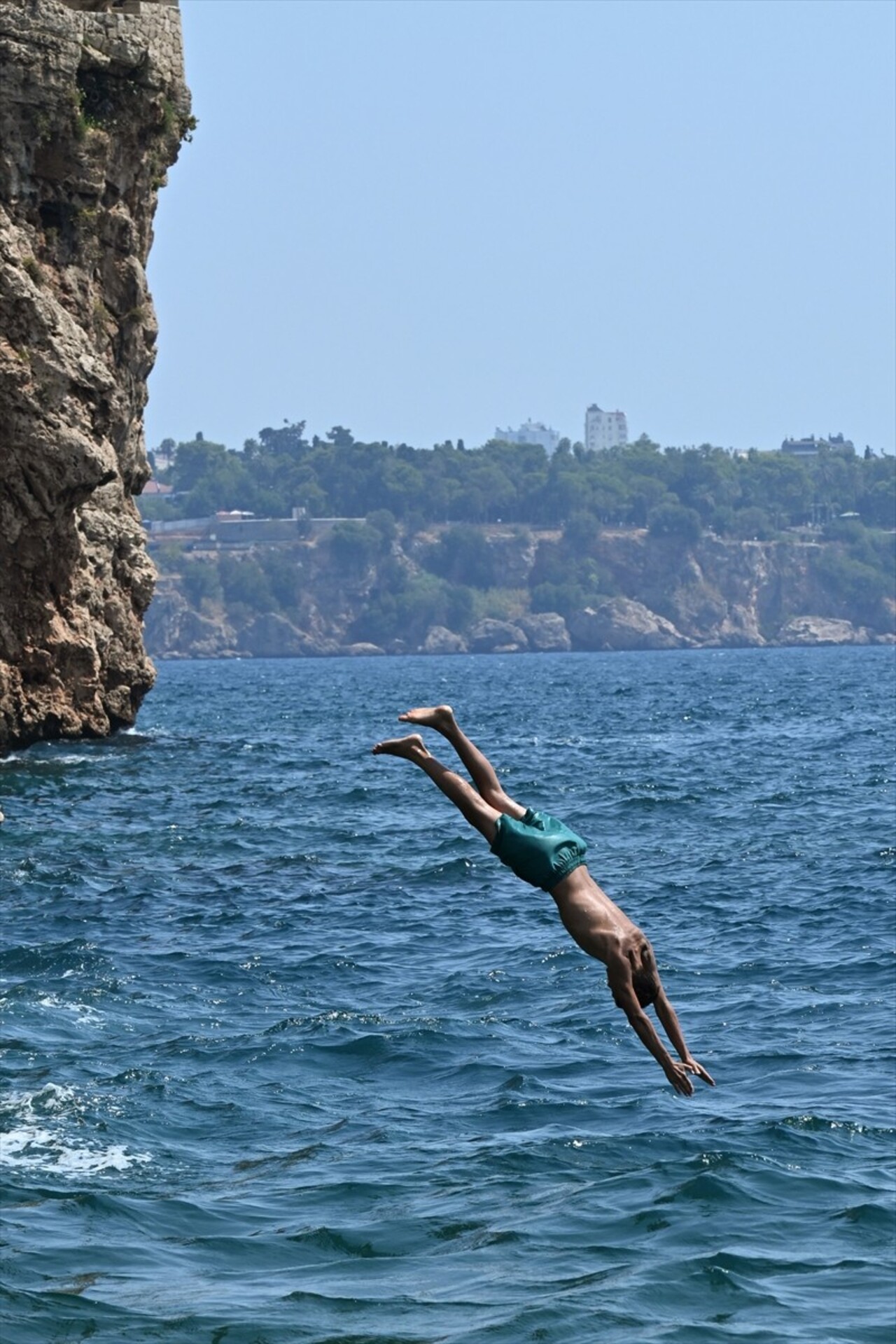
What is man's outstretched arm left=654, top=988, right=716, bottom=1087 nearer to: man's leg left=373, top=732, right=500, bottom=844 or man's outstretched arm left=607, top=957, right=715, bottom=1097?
man's outstretched arm left=607, top=957, right=715, bottom=1097

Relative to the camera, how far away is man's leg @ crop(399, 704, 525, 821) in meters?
11.9

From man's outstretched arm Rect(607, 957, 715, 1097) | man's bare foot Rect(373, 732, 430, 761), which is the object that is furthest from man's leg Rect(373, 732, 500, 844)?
man's outstretched arm Rect(607, 957, 715, 1097)

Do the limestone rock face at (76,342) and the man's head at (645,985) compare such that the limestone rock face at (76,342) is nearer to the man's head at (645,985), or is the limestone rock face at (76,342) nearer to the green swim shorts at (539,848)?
the green swim shorts at (539,848)

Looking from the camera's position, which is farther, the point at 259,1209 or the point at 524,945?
the point at 524,945

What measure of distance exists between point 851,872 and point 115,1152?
59.8ft

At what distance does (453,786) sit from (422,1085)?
346 inches

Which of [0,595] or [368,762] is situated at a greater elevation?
[0,595]

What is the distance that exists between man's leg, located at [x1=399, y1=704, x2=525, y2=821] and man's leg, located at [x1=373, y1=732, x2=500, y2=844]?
7 cm

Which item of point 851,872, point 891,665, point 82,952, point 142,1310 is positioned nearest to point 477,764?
point 142,1310

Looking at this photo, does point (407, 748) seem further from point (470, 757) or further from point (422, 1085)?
point (422, 1085)

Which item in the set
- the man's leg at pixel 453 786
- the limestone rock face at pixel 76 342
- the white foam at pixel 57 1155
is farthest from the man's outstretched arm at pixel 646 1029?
the limestone rock face at pixel 76 342

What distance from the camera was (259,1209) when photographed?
16188 mm

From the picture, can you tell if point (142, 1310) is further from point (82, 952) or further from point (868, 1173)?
point (82, 952)

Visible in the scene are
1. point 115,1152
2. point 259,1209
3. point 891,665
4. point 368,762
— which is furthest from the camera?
point 891,665
